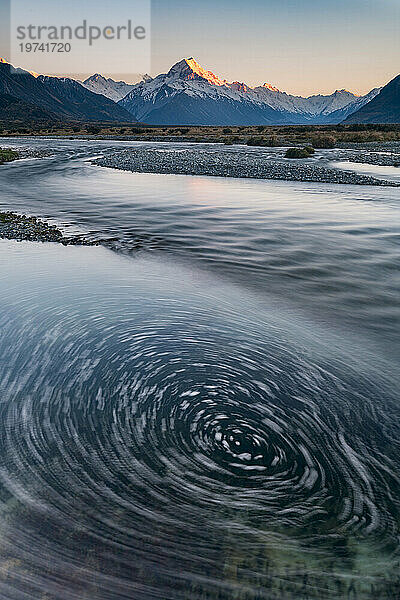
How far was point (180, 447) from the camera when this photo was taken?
613 cm

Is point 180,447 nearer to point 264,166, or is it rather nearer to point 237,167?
point 237,167

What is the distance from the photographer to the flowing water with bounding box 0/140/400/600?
14.7 feet

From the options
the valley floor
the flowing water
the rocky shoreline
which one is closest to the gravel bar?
the valley floor

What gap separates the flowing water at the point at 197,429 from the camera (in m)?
4.48

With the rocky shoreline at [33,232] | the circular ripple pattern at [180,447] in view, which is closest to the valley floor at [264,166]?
the rocky shoreline at [33,232]

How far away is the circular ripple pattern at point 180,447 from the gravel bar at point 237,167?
2899 cm

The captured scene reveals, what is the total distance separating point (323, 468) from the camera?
582 centimetres

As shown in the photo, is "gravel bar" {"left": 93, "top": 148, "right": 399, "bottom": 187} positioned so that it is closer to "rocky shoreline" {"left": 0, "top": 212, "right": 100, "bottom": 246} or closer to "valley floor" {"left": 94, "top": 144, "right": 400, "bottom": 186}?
"valley floor" {"left": 94, "top": 144, "right": 400, "bottom": 186}

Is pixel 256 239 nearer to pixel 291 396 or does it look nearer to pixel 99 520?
pixel 291 396

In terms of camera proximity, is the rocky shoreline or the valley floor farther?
the valley floor

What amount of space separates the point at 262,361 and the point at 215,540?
4.10 metres

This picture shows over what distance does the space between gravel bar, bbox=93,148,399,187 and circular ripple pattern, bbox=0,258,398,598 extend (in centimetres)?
2899

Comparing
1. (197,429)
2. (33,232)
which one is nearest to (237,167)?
(33,232)

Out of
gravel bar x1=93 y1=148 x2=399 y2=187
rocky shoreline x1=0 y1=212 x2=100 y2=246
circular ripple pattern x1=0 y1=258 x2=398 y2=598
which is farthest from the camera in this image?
gravel bar x1=93 y1=148 x2=399 y2=187
